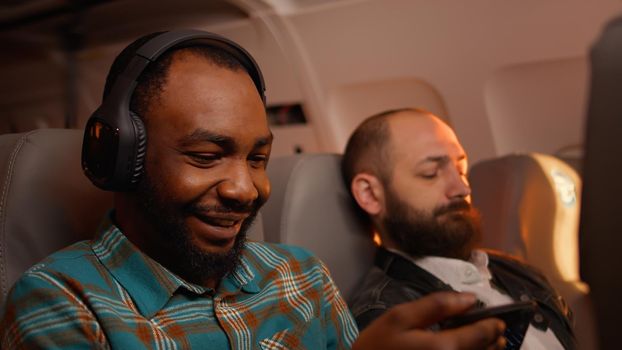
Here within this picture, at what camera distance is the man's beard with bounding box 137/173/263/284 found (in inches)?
41.8

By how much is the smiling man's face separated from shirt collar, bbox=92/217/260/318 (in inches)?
1.6

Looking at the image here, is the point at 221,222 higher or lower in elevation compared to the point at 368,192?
higher

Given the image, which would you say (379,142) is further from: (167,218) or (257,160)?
(167,218)

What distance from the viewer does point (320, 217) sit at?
1720 millimetres

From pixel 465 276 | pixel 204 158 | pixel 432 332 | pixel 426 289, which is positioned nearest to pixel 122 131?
pixel 204 158

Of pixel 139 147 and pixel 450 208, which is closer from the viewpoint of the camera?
pixel 139 147

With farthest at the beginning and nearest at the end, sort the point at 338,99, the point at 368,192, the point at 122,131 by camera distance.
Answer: the point at 338,99
the point at 368,192
the point at 122,131

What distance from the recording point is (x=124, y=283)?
1.03m

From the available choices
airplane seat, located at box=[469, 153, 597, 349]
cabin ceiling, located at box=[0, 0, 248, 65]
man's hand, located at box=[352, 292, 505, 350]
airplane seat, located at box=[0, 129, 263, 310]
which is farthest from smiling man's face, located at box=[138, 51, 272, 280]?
cabin ceiling, located at box=[0, 0, 248, 65]

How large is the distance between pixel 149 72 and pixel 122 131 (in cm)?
14

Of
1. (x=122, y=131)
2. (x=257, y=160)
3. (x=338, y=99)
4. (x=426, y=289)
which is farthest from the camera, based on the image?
(x=338, y=99)

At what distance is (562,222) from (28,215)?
1.65 meters

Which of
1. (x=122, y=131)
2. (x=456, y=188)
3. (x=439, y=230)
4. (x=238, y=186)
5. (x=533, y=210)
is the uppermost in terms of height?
(x=122, y=131)

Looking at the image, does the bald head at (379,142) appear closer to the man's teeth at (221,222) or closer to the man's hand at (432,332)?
the man's teeth at (221,222)
